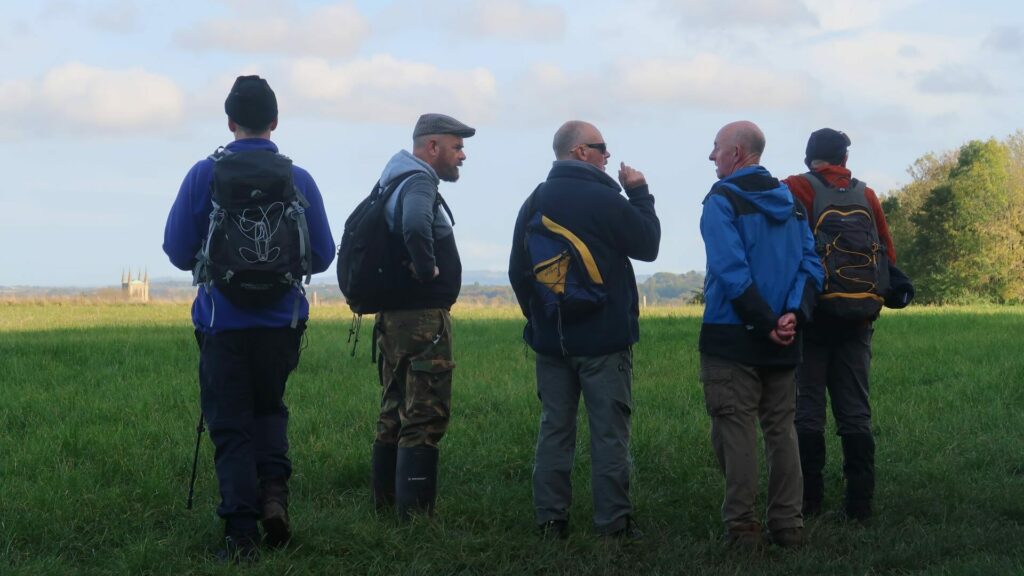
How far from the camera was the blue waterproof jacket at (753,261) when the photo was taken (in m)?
6.22

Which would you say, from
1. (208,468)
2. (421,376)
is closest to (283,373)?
(421,376)

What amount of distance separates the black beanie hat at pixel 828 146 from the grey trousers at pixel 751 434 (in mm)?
1473

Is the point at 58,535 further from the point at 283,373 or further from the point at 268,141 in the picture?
the point at 268,141

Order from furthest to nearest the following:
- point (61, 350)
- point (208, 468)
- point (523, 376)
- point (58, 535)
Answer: point (61, 350) → point (523, 376) → point (208, 468) → point (58, 535)

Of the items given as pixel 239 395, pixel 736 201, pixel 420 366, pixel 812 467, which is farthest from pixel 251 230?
pixel 812 467

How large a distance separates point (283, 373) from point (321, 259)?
2.09ft

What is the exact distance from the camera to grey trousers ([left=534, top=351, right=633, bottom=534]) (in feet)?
20.8

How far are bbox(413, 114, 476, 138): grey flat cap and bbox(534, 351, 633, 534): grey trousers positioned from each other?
4.69 ft

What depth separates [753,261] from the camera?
632cm

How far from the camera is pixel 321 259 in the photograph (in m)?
6.00

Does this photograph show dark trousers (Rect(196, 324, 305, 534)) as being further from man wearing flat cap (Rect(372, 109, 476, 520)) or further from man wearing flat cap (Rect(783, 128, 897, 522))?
man wearing flat cap (Rect(783, 128, 897, 522))

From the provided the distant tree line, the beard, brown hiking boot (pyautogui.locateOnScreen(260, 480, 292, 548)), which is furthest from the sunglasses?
the distant tree line

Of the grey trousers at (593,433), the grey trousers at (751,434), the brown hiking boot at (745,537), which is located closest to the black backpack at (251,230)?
the grey trousers at (593,433)

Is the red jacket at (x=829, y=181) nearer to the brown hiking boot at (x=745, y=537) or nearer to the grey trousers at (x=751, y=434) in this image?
the grey trousers at (x=751, y=434)
